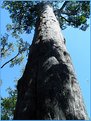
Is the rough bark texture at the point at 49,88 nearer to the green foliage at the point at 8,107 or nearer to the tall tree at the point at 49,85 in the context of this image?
the tall tree at the point at 49,85

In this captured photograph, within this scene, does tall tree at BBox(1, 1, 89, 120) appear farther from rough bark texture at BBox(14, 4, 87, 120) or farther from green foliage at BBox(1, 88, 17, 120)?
green foliage at BBox(1, 88, 17, 120)

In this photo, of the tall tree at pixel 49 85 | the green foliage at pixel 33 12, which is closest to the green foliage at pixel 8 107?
the green foliage at pixel 33 12

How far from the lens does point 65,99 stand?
10.1 feet

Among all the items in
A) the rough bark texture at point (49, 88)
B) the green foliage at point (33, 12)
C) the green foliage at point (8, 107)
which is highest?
the green foliage at point (33, 12)

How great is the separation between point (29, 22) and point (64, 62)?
1060cm

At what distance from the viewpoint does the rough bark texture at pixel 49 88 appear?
2932 millimetres

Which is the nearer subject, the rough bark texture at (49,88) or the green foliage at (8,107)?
the rough bark texture at (49,88)

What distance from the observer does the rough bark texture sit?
293 cm

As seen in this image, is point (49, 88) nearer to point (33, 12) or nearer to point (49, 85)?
point (49, 85)

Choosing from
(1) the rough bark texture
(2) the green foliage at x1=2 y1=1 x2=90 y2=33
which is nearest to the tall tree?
(1) the rough bark texture

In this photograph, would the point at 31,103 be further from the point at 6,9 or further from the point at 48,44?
the point at 6,9

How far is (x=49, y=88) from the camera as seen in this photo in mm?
3346

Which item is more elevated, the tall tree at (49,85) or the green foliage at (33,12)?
the green foliage at (33,12)

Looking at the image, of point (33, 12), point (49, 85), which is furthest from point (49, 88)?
point (33, 12)
